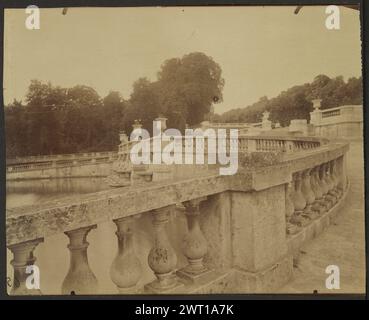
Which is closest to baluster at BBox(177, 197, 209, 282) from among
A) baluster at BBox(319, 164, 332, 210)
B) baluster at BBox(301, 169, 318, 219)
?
baluster at BBox(301, 169, 318, 219)

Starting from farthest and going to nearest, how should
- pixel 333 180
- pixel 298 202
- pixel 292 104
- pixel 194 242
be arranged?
pixel 333 180 < pixel 298 202 < pixel 292 104 < pixel 194 242

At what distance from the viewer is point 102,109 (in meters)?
2.41

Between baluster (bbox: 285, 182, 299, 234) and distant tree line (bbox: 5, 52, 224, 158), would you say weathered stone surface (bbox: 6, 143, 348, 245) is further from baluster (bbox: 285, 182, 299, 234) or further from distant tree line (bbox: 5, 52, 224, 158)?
distant tree line (bbox: 5, 52, 224, 158)

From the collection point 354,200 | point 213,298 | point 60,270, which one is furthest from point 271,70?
point 60,270

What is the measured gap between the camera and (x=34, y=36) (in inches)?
99.1

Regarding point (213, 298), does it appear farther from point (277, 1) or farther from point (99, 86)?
point (277, 1)

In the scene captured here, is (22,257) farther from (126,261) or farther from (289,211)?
(289,211)

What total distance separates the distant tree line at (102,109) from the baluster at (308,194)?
946mm

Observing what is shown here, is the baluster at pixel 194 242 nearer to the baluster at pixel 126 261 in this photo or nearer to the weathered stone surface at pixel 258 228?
the weathered stone surface at pixel 258 228

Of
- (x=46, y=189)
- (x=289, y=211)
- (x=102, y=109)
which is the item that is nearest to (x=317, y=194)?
(x=289, y=211)

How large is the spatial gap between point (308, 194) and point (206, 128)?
99 cm

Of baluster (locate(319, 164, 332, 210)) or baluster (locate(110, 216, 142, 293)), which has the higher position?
baluster (locate(319, 164, 332, 210))

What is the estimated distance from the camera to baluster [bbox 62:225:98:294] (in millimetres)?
1879

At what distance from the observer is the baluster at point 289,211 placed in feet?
8.25
